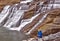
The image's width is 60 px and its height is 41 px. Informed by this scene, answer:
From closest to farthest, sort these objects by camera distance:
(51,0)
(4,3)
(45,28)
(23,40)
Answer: (23,40) < (45,28) < (51,0) < (4,3)

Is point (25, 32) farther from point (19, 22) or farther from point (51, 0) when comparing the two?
point (51, 0)

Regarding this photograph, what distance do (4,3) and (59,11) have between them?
15.0m

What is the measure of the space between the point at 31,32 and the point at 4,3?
1586cm

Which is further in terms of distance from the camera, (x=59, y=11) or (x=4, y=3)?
(x=4, y=3)

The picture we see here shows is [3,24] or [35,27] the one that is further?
[3,24]

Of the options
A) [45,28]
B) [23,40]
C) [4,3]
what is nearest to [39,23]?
[45,28]

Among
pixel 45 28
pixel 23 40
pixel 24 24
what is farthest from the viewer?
pixel 24 24

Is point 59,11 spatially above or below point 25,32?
above

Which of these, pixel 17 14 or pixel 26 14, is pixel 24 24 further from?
pixel 17 14

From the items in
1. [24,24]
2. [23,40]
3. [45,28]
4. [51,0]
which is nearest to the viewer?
[23,40]

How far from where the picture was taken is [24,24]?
2083 cm

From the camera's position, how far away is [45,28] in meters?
17.2

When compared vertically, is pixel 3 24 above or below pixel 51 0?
below

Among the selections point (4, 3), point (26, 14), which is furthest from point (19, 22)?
point (4, 3)
